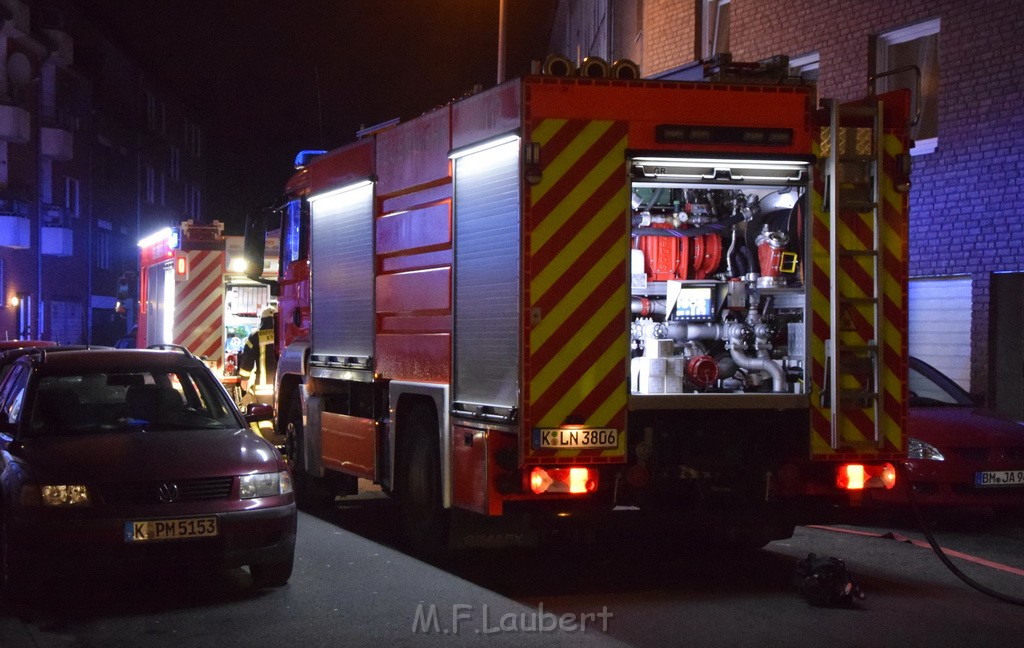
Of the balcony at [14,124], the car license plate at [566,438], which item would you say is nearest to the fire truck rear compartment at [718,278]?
the car license plate at [566,438]

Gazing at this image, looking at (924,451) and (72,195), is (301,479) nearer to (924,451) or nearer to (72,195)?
(924,451)

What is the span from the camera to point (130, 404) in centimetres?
864

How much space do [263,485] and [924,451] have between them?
5.51 metres

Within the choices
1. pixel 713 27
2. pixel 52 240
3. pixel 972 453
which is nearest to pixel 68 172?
pixel 52 240

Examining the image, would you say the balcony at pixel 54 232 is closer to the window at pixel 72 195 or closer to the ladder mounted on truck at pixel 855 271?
the window at pixel 72 195

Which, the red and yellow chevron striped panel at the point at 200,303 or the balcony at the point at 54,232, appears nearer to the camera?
the red and yellow chevron striped panel at the point at 200,303

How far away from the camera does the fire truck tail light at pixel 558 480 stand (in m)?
7.67

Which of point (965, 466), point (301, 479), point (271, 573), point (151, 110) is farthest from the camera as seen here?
point (151, 110)

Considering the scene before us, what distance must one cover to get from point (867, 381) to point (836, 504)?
0.79 meters

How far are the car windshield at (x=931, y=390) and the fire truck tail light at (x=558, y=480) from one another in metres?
5.08

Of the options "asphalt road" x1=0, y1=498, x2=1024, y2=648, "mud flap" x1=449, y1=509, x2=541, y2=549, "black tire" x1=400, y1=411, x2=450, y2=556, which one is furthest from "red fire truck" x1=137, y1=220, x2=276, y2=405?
"mud flap" x1=449, y1=509, x2=541, y2=549

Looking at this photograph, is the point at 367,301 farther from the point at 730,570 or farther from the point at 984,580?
the point at 984,580

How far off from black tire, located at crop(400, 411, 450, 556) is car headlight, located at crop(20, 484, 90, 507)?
7.89 ft

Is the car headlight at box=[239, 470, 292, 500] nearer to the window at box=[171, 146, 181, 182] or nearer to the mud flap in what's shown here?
the mud flap
